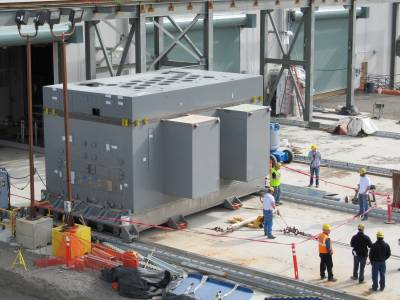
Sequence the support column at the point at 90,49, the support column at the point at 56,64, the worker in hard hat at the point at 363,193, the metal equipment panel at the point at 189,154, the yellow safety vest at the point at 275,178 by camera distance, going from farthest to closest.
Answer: the support column at the point at 56,64 < the support column at the point at 90,49 < the yellow safety vest at the point at 275,178 < the worker in hard hat at the point at 363,193 < the metal equipment panel at the point at 189,154

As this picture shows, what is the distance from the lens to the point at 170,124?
18.4 metres

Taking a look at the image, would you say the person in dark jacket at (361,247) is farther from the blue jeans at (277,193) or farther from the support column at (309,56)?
the support column at (309,56)

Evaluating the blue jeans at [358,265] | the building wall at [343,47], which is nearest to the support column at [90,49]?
the blue jeans at [358,265]

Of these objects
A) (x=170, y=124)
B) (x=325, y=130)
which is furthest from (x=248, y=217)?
(x=325, y=130)

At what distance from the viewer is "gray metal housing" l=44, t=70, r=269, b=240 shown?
18.0 metres

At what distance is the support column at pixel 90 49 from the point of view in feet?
83.7

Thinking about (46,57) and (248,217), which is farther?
(46,57)

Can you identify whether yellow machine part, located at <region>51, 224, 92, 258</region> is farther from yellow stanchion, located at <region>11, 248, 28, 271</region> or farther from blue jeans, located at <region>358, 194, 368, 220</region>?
blue jeans, located at <region>358, 194, 368, 220</region>

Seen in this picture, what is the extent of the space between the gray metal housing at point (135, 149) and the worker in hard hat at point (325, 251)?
3862 millimetres

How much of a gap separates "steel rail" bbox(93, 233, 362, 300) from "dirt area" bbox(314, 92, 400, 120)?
21.3 metres

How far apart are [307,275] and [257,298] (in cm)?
156

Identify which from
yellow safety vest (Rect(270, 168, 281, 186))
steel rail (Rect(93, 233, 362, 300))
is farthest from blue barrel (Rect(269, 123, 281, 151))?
steel rail (Rect(93, 233, 362, 300))

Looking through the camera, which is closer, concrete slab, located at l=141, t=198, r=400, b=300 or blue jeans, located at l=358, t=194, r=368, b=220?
concrete slab, located at l=141, t=198, r=400, b=300

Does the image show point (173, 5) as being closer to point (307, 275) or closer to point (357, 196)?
point (357, 196)
